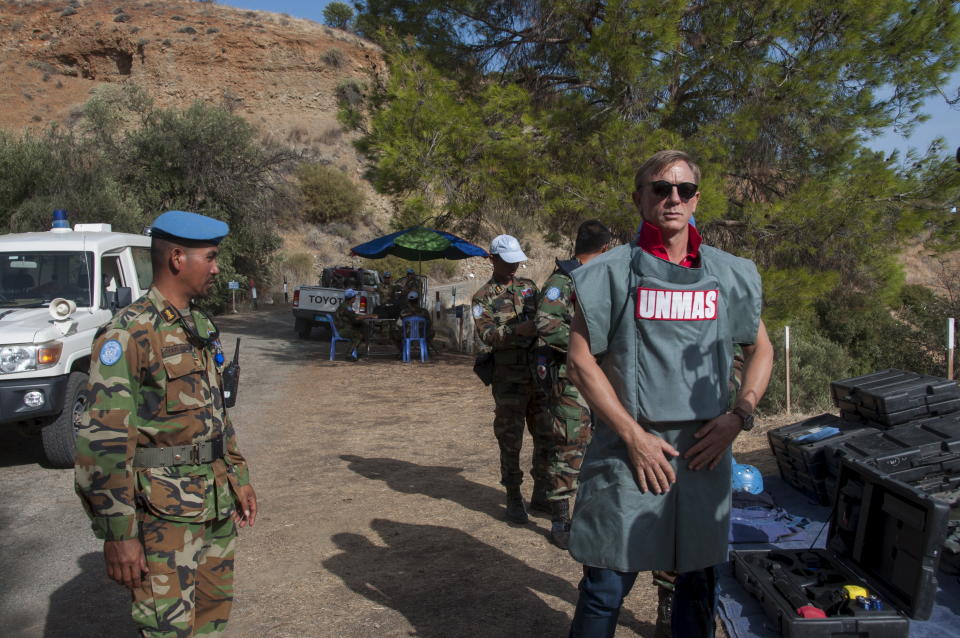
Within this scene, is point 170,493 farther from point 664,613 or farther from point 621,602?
point 664,613

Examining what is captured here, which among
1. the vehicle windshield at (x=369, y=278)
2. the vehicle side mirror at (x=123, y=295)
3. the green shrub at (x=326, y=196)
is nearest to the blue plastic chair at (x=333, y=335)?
the vehicle windshield at (x=369, y=278)

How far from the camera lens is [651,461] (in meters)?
2.15

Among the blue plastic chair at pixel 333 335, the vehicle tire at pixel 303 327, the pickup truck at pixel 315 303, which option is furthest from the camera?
the vehicle tire at pixel 303 327

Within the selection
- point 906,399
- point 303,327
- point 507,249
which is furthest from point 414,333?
point 906,399

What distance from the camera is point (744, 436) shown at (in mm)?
6992

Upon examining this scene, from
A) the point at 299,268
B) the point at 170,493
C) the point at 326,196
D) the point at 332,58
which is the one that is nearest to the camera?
the point at 170,493

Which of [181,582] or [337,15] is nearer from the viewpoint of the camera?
[181,582]

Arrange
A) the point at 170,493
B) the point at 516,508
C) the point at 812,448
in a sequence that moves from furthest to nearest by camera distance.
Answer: the point at 812,448 → the point at 516,508 → the point at 170,493

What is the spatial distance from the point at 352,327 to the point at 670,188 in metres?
11.7

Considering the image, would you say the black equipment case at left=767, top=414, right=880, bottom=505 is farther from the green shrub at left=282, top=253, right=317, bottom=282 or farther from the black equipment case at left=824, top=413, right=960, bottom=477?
the green shrub at left=282, top=253, right=317, bottom=282

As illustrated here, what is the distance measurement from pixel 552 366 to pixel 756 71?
6.84m

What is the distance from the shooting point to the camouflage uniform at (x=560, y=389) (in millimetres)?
4031

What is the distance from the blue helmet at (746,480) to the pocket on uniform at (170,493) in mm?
3782

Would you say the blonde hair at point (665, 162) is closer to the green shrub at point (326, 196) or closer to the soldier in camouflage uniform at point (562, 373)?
the soldier in camouflage uniform at point (562, 373)
